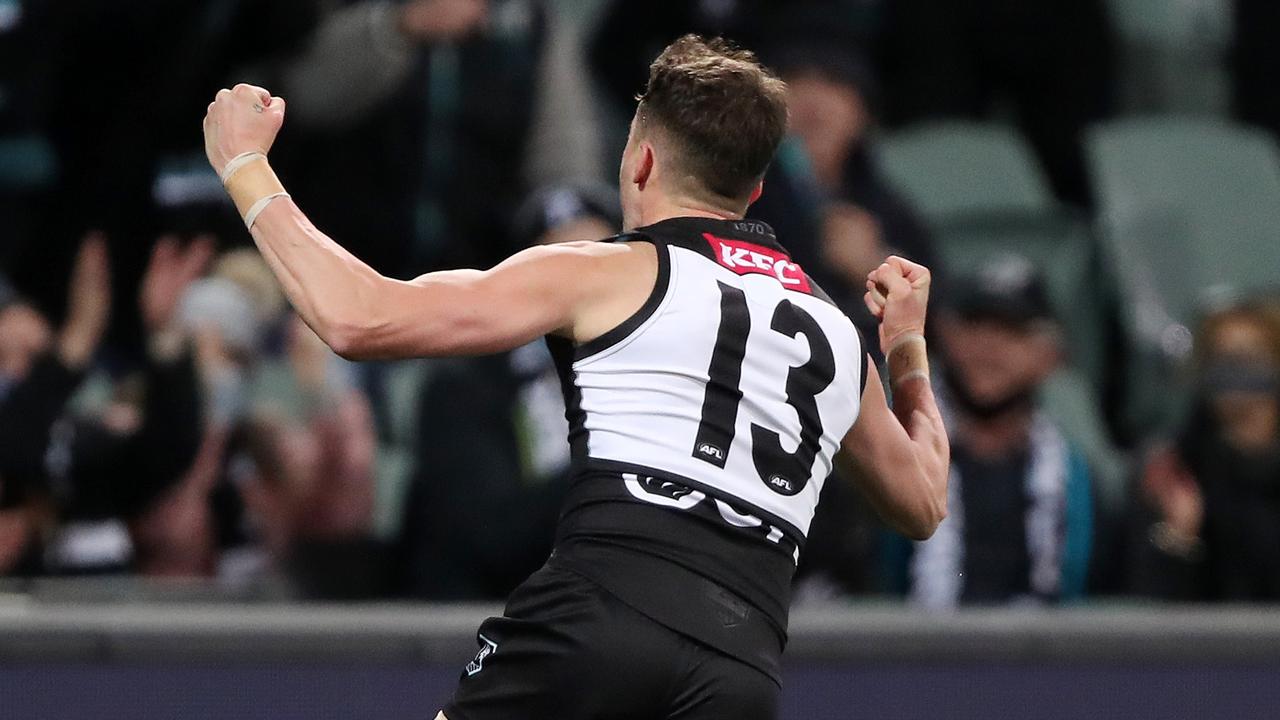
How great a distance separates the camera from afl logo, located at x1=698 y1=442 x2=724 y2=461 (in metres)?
2.88

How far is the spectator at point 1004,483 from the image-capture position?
512 centimetres

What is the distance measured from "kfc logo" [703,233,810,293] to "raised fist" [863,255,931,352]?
34cm

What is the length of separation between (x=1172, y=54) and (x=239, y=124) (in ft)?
17.2

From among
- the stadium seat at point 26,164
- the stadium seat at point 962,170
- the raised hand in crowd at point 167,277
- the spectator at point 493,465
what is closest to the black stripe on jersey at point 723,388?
the spectator at point 493,465

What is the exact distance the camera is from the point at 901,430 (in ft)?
10.7

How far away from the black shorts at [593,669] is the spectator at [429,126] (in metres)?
2.88

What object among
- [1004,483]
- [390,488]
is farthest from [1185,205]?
[390,488]

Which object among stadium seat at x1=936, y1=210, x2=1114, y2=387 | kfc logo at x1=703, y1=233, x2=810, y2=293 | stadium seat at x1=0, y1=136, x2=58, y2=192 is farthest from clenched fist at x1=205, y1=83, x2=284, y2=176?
stadium seat at x1=936, y1=210, x2=1114, y2=387

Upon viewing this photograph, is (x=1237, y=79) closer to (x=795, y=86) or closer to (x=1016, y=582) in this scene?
(x=795, y=86)

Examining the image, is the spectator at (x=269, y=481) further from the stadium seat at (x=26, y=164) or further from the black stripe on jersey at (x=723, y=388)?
the black stripe on jersey at (x=723, y=388)

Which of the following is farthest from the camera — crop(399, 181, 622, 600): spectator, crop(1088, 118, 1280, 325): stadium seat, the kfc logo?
crop(1088, 118, 1280, 325): stadium seat

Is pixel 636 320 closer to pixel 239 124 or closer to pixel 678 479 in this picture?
pixel 678 479

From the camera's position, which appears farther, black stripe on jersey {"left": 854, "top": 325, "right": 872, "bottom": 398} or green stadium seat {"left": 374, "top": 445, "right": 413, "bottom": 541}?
green stadium seat {"left": 374, "top": 445, "right": 413, "bottom": 541}

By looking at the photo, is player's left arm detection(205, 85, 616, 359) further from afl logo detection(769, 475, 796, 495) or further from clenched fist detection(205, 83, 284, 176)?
afl logo detection(769, 475, 796, 495)
